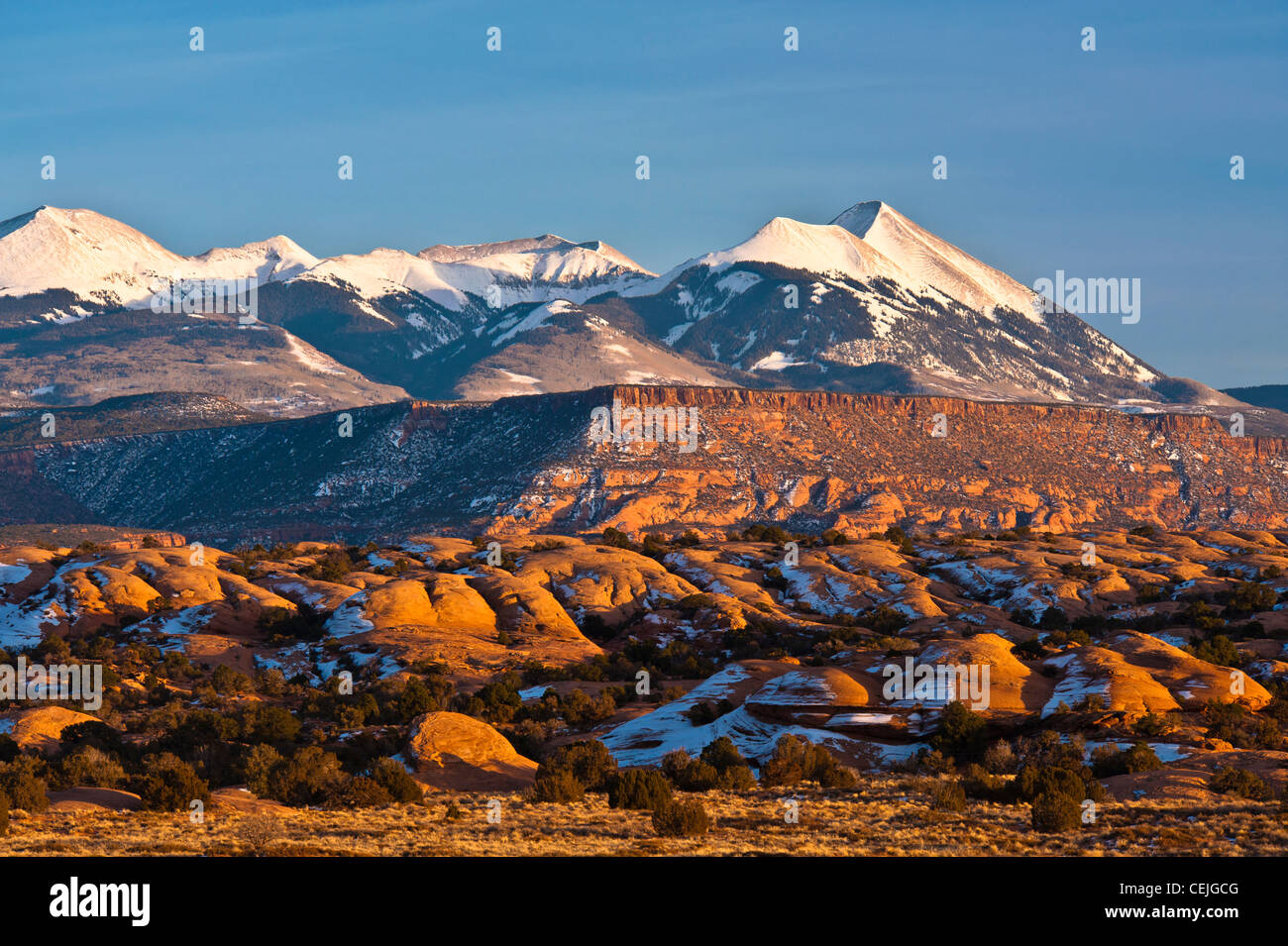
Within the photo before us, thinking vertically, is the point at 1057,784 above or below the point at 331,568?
below

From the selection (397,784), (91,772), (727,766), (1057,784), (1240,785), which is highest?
(1057,784)

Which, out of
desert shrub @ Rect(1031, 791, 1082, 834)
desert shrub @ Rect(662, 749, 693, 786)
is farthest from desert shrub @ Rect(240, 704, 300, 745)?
desert shrub @ Rect(1031, 791, 1082, 834)

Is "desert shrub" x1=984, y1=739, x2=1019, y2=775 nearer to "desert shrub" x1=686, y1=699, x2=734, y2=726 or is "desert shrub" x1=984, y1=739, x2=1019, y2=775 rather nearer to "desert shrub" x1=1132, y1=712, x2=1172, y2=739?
"desert shrub" x1=1132, y1=712, x2=1172, y2=739

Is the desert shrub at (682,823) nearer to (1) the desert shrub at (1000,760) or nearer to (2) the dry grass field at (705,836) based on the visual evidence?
(2) the dry grass field at (705,836)

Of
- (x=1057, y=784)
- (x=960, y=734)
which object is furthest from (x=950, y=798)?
(x=960, y=734)

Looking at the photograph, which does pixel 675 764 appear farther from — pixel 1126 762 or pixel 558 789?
pixel 1126 762
